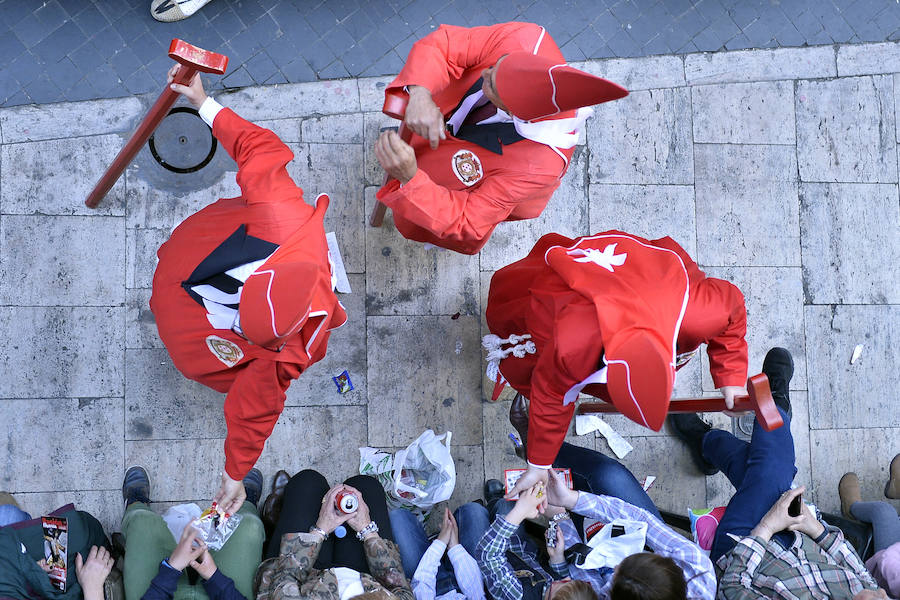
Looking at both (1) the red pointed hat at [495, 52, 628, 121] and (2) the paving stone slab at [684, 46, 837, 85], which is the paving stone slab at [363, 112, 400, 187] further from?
(2) the paving stone slab at [684, 46, 837, 85]

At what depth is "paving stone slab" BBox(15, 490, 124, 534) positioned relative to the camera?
4.10 m

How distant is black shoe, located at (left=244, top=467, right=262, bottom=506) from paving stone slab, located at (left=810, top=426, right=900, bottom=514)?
11.4ft

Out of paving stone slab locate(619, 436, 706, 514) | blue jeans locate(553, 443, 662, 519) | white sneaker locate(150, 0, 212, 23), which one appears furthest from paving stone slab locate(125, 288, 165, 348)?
paving stone slab locate(619, 436, 706, 514)

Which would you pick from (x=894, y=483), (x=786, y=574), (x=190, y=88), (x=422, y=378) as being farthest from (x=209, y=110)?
(x=894, y=483)

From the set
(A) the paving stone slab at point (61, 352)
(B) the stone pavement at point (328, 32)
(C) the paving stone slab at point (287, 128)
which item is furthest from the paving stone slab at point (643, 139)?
(A) the paving stone slab at point (61, 352)

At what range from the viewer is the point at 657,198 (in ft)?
15.3

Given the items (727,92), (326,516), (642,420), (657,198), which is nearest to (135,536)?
(326,516)

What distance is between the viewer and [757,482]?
12.5 feet

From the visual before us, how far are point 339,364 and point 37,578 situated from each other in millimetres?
1836

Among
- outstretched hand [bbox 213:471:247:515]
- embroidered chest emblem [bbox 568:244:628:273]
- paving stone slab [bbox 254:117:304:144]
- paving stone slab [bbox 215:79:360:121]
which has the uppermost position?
paving stone slab [bbox 215:79:360:121]

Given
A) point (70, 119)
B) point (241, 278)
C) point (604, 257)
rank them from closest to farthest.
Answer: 1. point (241, 278)
2. point (604, 257)
3. point (70, 119)

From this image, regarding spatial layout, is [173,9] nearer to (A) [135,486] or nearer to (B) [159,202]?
(B) [159,202]

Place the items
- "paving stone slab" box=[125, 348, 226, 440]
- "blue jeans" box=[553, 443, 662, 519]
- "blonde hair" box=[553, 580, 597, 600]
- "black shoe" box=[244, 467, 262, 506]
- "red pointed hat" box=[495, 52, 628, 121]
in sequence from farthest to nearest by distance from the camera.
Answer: "paving stone slab" box=[125, 348, 226, 440], "black shoe" box=[244, 467, 262, 506], "blue jeans" box=[553, 443, 662, 519], "blonde hair" box=[553, 580, 597, 600], "red pointed hat" box=[495, 52, 628, 121]

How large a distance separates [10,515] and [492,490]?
2598mm
